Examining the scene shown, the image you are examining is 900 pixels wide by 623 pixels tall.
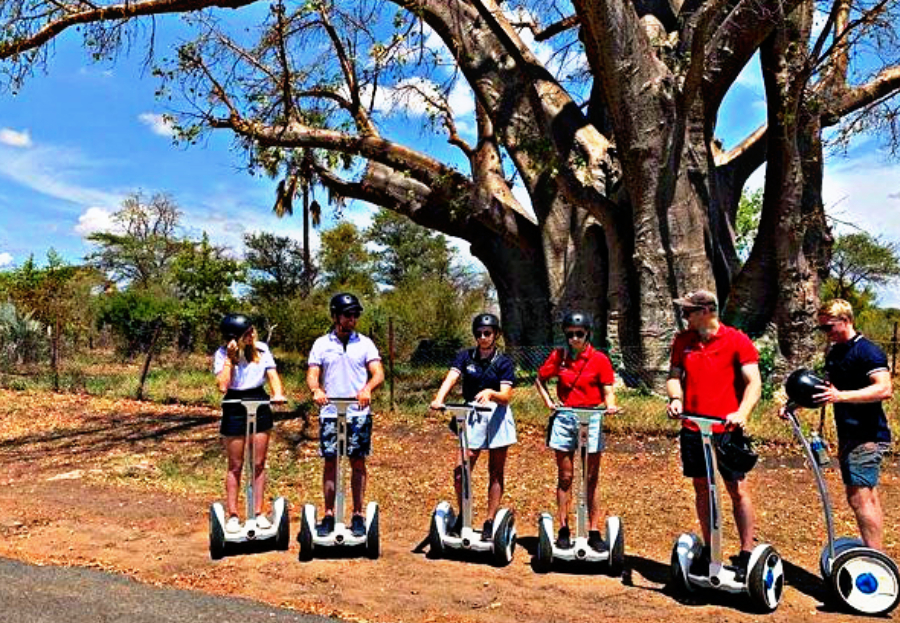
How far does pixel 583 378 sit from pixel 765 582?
5.64ft

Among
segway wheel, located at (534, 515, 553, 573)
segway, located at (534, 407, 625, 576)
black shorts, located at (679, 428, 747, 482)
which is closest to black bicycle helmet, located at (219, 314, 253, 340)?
segway, located at (534, 407, 625, 576)

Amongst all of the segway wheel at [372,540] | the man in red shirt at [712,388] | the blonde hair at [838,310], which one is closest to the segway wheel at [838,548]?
the man in red shirt at [712,388]

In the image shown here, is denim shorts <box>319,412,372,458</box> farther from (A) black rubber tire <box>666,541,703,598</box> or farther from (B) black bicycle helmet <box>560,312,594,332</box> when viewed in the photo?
(A) black rubber tire <box>666,541,703,598</box>

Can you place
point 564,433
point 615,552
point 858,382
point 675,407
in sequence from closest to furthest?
point 858,382 → point 675,407 → point 615,552 → point 564,433

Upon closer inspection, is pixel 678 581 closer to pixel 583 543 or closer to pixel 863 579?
pixel 583 543

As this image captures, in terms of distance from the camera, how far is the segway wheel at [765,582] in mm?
4695

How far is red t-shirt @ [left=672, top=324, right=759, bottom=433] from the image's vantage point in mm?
5047

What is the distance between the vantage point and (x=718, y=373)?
5.06 metres

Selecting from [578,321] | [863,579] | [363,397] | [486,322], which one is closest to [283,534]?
[363,397]

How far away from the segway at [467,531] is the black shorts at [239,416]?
139cm

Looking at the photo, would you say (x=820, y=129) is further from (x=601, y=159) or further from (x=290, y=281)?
(x=290, y=281)

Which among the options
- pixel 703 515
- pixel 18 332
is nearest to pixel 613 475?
pixel 703 515

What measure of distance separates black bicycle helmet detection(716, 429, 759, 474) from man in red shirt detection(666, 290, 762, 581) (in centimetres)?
5

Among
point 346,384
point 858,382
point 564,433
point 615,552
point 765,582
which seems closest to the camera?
point 765,582
